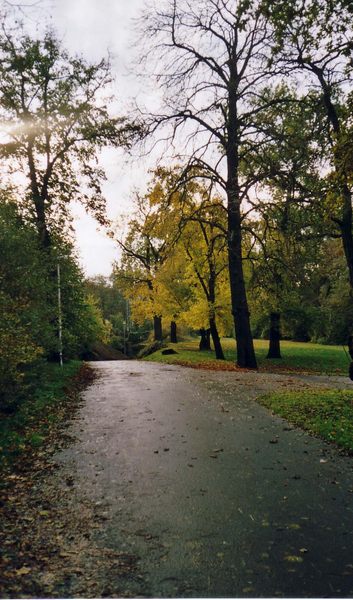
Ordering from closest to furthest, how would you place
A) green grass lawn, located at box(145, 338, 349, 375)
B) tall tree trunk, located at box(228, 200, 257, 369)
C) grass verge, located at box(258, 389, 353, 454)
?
grass verge, located at box(258, 389, 353, 454), tall tree trunk, located at box(228, 200, 257, 369), green grass lawn, located at box(145, 338, 349, 375)

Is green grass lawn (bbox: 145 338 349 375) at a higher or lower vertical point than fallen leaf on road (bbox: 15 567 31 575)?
lower

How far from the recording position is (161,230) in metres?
16.6

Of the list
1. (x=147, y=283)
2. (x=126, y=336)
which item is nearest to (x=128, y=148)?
(x=147, y=283)

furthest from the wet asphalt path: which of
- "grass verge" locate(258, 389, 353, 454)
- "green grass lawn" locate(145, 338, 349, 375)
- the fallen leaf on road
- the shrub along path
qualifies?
"green grass lawn" locate(145, 338, 349, 375)

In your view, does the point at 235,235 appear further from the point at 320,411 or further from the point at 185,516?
the point at 185,516

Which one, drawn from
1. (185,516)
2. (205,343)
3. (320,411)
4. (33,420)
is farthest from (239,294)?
(205,343)

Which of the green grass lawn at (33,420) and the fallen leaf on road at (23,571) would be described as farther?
the green grass lawn at (33,420)

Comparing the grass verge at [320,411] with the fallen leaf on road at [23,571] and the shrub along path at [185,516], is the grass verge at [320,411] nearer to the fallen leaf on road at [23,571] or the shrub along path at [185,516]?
the shrub along path at [185,516]

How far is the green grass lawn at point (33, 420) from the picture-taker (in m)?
7.01

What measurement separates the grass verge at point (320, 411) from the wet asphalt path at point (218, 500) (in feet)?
1.06

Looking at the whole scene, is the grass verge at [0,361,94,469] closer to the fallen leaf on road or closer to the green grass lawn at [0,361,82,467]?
the green grass lawn at [0,361,82,467]

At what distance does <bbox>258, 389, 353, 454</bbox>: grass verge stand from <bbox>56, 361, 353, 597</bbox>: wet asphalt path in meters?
0.32

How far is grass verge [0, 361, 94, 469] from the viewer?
22.7 feet

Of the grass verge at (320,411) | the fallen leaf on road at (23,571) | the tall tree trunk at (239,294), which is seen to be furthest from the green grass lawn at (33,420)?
the tall tree trunk at (239,294)
